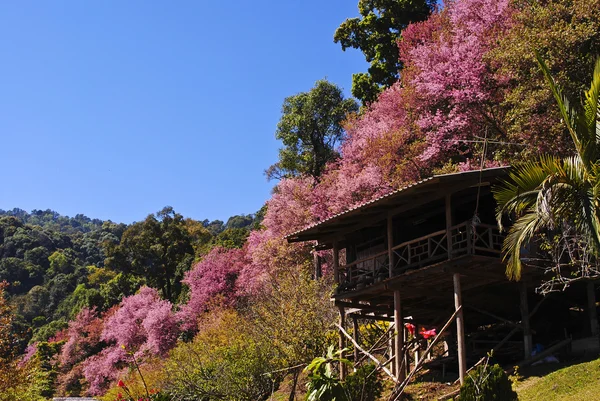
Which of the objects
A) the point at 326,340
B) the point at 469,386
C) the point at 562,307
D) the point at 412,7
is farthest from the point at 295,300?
the point at 412,7

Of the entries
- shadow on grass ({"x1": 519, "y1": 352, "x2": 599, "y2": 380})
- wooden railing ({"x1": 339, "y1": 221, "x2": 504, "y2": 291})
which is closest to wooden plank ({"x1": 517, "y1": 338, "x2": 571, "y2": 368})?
shadow on grass ({"x1": 519, "y1": 352, "x2": 599, "y2": 380})

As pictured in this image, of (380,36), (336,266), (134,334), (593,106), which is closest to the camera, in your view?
(593,106)

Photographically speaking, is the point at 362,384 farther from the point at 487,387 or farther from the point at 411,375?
the point at 487,387

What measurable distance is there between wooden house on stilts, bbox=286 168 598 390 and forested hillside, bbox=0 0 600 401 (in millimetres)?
1628

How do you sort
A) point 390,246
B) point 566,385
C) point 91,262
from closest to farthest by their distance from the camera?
point 566,385 < point 390,246 < point 91,262

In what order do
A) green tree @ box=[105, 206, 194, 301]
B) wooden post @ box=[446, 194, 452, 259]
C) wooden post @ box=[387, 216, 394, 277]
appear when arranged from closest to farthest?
1. wooden post @ box=[446, 194, 452, 259]
2. wooden post @ box=[387, 216, 394, 277]
3. green tree @ box=[105, 206, 194, 301]

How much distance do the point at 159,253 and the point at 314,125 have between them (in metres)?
16.3

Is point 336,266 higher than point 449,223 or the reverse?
the reverse

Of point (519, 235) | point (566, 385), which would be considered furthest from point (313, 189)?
point (519, 235)

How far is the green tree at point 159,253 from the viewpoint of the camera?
50741mm

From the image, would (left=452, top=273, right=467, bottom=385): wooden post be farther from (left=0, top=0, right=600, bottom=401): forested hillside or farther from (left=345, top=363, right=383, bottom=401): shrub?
(left=0, top=0, right=600, bottom=401): forested hillside

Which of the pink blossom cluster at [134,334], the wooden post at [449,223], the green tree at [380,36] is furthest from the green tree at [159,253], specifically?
the wooden post at [449,223]

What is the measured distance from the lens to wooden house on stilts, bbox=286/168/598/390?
16.6 meters

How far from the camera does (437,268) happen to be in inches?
663
